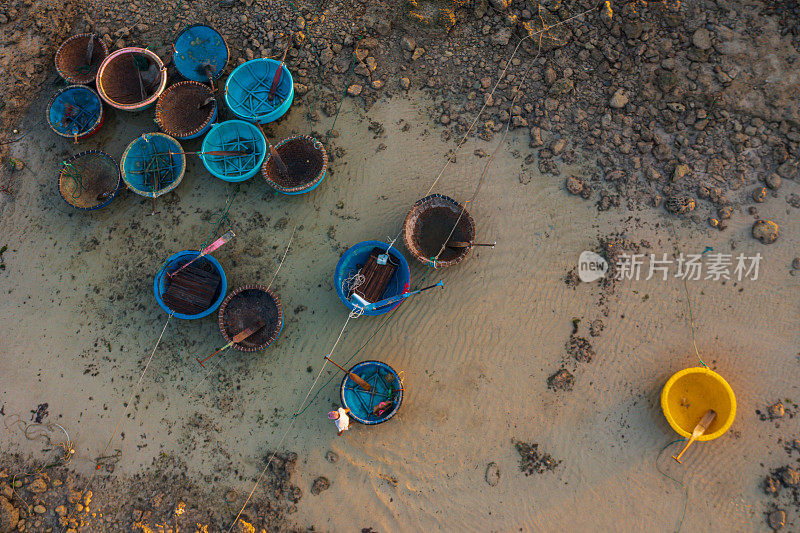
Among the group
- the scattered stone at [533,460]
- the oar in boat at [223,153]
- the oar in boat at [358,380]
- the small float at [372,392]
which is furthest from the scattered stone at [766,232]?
the oar in boat at [223,153]

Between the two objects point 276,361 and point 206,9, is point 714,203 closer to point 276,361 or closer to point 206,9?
point 276,361

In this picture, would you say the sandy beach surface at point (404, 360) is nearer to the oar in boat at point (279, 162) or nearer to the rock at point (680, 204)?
the rock at point (680, 204)

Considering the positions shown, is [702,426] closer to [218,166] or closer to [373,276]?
[373,276]

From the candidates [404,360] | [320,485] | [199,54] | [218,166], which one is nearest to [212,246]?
[218,166]

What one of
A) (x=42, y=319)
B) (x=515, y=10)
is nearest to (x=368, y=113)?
(x=515, y=10)

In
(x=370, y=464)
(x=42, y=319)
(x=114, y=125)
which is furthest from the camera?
(x=114, y=125)

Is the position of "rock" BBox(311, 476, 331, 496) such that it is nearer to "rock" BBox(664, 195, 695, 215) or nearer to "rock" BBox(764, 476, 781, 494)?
"rock" BBox(764, 476, 781, 494)
